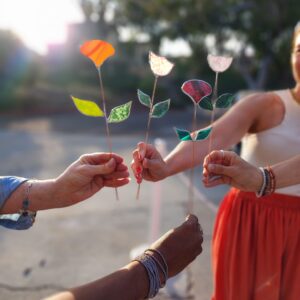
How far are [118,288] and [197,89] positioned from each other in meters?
0.65

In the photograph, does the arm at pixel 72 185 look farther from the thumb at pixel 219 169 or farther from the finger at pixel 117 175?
the thumb at pixel 219 169

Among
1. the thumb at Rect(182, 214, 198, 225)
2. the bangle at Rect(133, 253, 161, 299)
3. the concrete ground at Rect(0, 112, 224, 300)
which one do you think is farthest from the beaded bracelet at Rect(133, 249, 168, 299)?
the concrete ground at Rect(0, 112, 224, 300)

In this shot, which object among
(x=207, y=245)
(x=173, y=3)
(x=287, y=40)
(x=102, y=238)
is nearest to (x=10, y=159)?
(x=102, y=238)

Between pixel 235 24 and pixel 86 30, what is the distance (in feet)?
58.4

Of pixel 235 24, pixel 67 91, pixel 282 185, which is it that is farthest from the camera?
pixel 67 91

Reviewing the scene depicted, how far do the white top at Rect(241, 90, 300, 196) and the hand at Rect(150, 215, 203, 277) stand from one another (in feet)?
1.78

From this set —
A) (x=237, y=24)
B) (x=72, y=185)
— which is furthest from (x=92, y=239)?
(x=237, y=24)

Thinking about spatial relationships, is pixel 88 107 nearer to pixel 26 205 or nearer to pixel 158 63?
pixel 158 63

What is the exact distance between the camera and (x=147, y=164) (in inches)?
52.6

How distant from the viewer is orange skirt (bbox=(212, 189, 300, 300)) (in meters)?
1.50

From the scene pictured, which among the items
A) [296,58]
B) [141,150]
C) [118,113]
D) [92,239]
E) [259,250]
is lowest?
[92,239]

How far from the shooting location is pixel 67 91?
837 inches

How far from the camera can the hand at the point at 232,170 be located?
122cm

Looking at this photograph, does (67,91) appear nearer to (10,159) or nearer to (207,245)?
(10,159)
